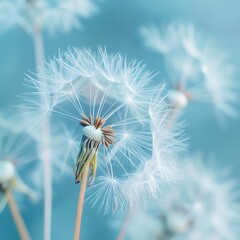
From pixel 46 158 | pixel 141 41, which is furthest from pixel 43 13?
pixel 141 41

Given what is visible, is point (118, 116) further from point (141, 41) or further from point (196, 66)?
point (141, 41)

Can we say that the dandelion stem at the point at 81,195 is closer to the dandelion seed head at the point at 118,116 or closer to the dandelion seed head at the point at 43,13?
the dandelion seed head at the point at 118,116

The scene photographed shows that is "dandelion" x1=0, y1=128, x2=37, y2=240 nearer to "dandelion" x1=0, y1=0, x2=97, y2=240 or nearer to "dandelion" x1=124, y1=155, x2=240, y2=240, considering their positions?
"dandelion" x1=0, y1=0, x2=97, y2=240

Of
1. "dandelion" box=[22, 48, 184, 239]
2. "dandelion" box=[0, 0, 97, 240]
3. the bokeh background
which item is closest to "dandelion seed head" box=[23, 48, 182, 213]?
"dandelion" box=[22, 48, 184, 239]

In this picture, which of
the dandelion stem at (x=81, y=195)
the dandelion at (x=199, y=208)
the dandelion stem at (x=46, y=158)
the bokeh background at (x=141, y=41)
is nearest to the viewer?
the dandelion stem at (x=81, y=195)

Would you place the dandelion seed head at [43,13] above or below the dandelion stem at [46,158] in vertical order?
above

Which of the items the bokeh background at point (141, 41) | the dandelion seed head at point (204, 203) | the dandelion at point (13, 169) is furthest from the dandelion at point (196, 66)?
the bokeh background at point (141, 41)

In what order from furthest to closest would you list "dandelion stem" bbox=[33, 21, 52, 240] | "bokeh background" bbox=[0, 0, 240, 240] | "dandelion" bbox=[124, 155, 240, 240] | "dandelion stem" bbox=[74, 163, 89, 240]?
1. "bokeh background" bbox=[0, 0, 240, 240]
2. "dandelion" bbox=[124, 155, 240, 240]
3. "dandelion stem" bbox=[33, 21, 52, 240]
4. "dandelion stem" bbox=[74, 163, 89, 240]
